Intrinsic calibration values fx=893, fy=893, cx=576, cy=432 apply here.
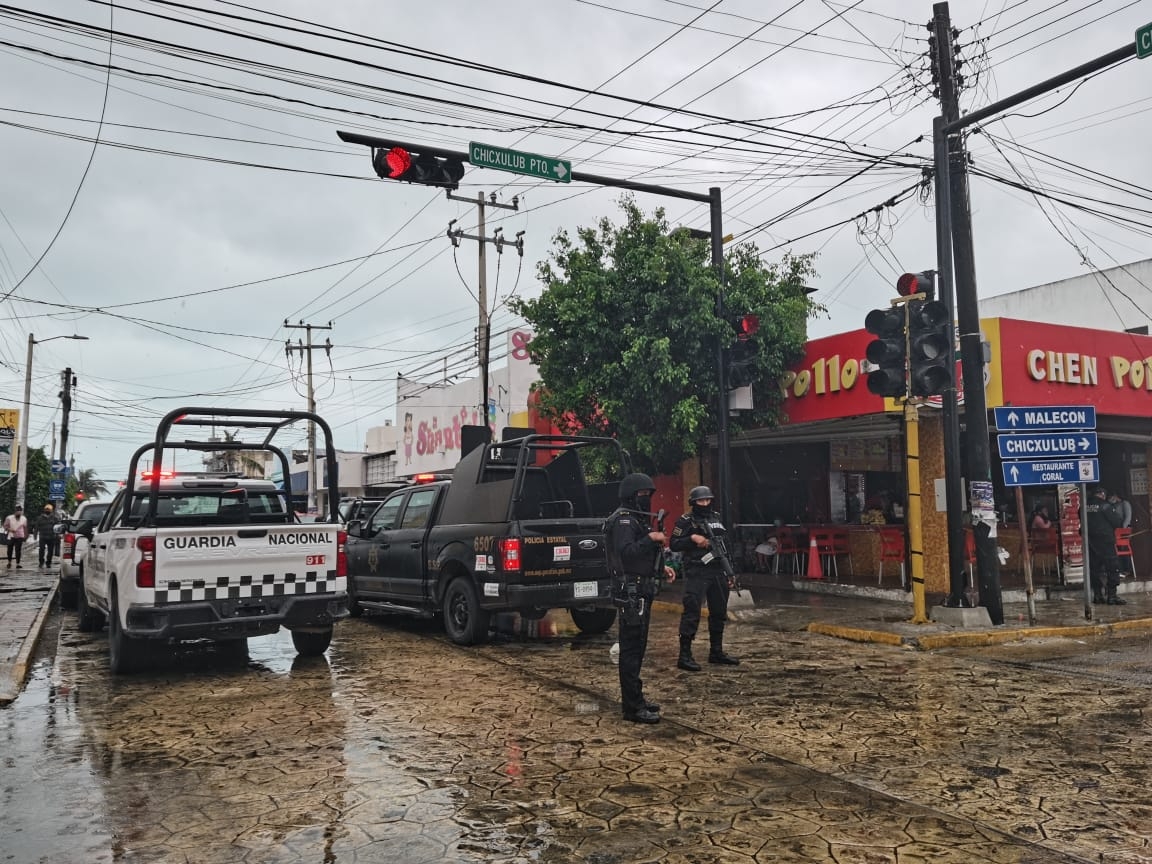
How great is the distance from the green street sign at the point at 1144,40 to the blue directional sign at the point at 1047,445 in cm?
461

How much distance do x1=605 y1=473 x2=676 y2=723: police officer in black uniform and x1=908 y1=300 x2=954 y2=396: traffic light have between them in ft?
16.8

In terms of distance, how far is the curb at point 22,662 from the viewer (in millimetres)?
7414

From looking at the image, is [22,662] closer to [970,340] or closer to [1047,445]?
[970,340]

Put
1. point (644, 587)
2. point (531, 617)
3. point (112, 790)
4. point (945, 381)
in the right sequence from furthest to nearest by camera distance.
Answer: point (531, 617)
point (945, 381)
point (644, 587)
point (112, 790)

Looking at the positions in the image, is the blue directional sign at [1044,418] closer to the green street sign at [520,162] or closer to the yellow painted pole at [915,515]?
the yellow painted pole at [915,515]

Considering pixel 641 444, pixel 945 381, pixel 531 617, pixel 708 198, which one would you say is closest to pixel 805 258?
pixel 708 198

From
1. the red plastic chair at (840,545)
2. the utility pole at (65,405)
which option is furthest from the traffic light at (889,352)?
the utility pole at (65,405)

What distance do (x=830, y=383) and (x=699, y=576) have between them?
764 cm

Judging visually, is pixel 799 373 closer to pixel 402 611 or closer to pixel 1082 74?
pixel 1082 74

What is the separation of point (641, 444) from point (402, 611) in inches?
221

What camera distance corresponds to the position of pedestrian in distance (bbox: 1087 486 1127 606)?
13.2 meters

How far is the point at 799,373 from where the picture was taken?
15781 millimetres

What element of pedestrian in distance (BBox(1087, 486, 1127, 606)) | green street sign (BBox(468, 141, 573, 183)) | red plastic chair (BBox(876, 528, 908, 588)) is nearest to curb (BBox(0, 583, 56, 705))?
green street sign (BBox(468, 141, 573, 183))

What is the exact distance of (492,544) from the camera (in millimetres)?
9398
